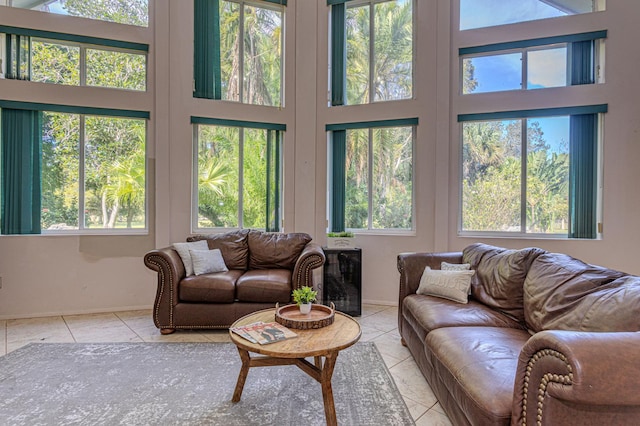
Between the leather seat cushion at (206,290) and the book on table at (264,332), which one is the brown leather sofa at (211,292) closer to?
the leather seat cushion at (206,290)

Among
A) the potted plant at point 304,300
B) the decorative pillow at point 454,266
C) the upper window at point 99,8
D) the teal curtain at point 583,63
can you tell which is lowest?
the potted plant at point 304,300

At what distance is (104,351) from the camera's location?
2.94 metres

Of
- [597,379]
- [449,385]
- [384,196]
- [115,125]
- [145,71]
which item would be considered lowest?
[449,385]

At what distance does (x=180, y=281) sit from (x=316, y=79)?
10.4ft

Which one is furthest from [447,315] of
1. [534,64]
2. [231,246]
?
[534,64]

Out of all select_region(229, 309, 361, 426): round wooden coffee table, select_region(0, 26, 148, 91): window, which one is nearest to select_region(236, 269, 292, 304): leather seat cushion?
select_region(229, 309, 361, 426): round wooden coffee table

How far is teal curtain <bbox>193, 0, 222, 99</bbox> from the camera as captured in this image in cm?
446

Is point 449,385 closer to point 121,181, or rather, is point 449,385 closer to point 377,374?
point 377,374

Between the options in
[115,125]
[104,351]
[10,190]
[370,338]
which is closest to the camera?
[104,351]

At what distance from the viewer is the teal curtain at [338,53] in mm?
4707

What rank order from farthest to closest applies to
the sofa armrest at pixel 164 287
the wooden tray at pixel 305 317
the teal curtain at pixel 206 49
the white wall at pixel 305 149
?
the teal curtain at pixel 206 49, the white wall at pixel 305 149, the sofa armrest at pixel 164 287, the wooden tray at pixel 305 317

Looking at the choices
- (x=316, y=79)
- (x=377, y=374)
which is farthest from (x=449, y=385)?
(x=316, y=79)

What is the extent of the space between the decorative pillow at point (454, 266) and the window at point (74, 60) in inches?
167

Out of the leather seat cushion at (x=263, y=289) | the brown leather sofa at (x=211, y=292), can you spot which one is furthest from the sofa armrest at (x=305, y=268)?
the leather seat cushion at (x=263, y=289)
